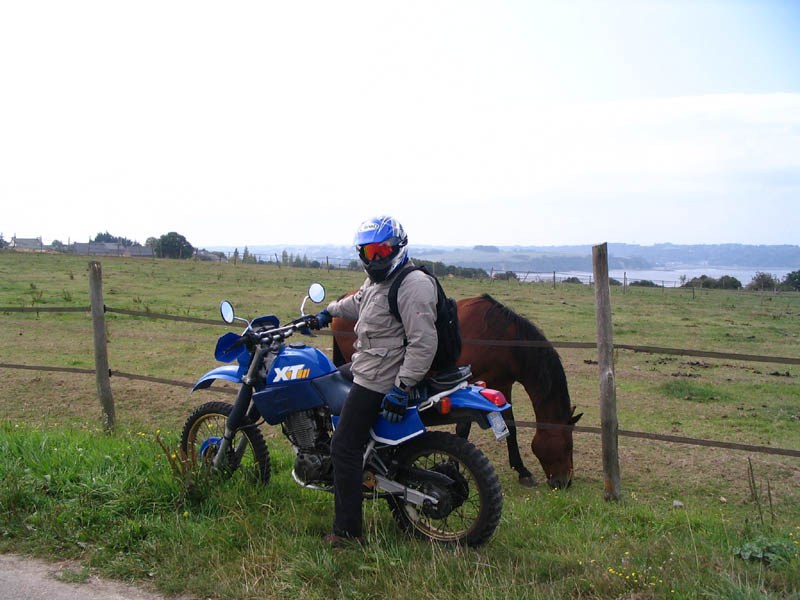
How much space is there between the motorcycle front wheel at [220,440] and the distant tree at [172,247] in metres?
54.8

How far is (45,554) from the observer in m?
3.62

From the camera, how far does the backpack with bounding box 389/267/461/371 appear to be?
3.58 m

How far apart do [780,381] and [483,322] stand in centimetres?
799

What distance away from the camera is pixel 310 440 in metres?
4.14

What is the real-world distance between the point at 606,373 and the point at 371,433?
219 centimetres

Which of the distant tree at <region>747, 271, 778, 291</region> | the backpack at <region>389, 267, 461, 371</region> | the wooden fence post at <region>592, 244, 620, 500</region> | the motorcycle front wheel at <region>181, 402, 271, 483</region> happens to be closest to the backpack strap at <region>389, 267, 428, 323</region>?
the backpack at <region>389, 267, 461, 371</region>

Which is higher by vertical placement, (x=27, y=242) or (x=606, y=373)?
(x=27, y=242)

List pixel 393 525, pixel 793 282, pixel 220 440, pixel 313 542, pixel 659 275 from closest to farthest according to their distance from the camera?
1. pixel 313 542
2. pixel 393 525
3. pixel 220 440
4. pixel 793 282
5. pixel 659 275

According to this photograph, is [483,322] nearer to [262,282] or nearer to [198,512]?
[198,512]

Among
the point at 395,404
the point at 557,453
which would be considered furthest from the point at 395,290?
the point at 557,453

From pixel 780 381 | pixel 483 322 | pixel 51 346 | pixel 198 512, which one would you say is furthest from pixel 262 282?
pixel 198 512

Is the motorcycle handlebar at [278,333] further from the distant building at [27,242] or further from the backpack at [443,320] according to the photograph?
the distant building at [27,242]

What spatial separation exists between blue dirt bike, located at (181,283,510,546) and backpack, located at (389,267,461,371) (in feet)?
0.45

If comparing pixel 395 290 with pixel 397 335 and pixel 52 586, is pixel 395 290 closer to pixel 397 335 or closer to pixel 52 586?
pixel 397 335
